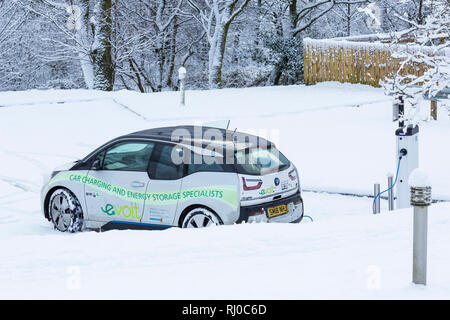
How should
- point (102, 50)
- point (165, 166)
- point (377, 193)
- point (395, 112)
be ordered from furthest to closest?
point (102, 50)
point (395, 112)
point (377, 193)
point (165, 166)

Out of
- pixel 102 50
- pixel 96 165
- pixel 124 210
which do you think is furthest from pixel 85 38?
pixel 124 210

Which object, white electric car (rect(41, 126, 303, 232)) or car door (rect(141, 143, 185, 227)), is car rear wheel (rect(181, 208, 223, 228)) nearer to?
white electric car (rect(41, 126, 303, 232))

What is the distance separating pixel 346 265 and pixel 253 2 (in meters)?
26.6

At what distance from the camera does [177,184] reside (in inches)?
329

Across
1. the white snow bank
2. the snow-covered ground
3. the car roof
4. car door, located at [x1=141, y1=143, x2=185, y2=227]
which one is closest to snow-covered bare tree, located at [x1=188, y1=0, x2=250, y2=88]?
the snow-covered ground

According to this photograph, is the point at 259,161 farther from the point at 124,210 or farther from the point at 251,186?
the point at 124,210

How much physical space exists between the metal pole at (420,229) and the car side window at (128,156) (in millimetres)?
4197

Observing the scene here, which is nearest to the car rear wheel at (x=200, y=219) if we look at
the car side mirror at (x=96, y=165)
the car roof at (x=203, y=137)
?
the car roof at (x=203, y=137)

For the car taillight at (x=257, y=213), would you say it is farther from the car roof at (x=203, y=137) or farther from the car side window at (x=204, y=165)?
the car roof at (x=203, y=137)

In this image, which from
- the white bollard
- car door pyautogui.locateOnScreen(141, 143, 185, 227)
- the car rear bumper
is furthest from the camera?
car door pyautogui.locateOnScreen(141, 143, 185, 227)

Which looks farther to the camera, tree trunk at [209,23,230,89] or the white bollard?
Answer: tree trunk at [209,23,230,89]

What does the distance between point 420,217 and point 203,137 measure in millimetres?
3970

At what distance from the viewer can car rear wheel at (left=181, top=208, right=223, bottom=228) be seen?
8.09 metres
